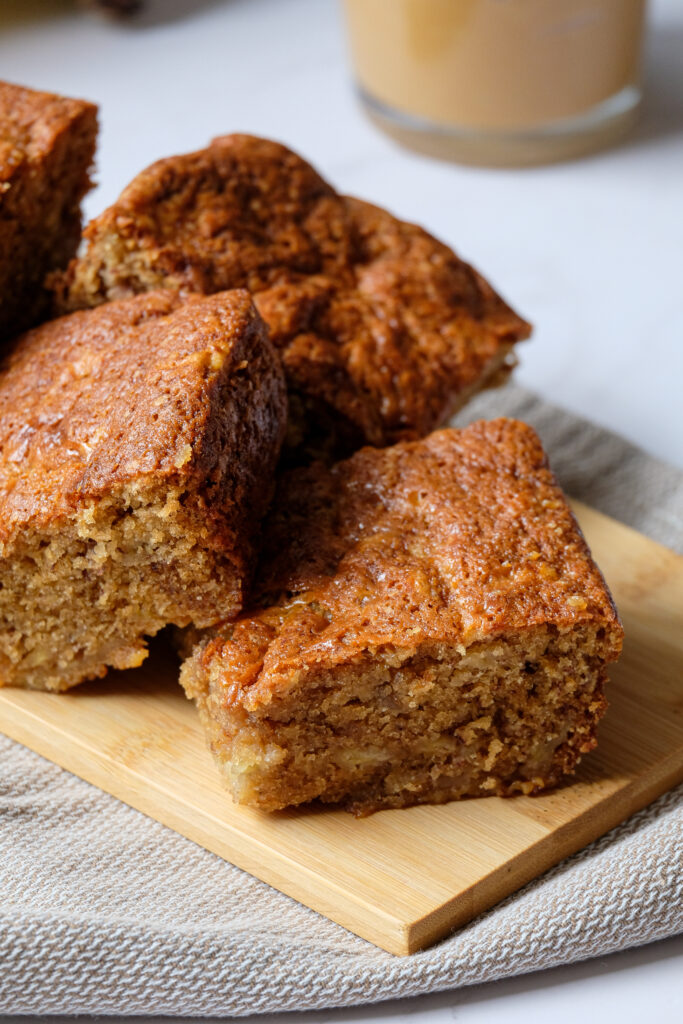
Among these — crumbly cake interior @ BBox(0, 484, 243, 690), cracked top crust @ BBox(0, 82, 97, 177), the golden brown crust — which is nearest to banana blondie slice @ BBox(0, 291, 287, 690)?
crumbly cake interior @ BBox(0, 484, 243, 690)

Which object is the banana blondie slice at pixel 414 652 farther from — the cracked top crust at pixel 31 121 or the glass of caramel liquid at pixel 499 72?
the glass of caramel liquid at pixel 499 72

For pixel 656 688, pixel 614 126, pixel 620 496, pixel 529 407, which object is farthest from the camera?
pixel 614 126

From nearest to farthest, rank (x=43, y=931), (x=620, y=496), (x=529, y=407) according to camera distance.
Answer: (x=43, y=931), (x=620, y=496), (x=529, y=407)

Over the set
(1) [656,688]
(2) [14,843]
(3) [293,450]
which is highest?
(3) [293,450]

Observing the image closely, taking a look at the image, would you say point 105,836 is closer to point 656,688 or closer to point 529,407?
point 656,688

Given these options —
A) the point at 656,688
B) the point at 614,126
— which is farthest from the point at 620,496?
the point at 614,126

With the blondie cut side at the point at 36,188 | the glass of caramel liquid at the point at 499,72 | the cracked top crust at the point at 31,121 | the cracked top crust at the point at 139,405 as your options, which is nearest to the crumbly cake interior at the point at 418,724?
the cracked top crust at the point at 139,405
